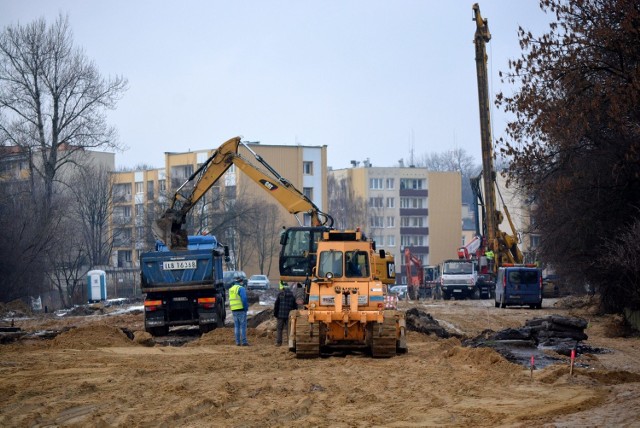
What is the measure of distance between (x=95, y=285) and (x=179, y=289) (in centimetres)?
3483

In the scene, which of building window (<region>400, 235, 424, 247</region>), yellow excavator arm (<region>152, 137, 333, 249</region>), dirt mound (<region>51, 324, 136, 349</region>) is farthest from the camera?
building window (<region>400, 235, 424, 247</region>)

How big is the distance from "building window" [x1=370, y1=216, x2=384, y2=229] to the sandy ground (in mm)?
Result: 96440

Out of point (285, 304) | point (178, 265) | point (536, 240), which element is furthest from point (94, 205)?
point (285, 304)

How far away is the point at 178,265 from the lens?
1123 inches

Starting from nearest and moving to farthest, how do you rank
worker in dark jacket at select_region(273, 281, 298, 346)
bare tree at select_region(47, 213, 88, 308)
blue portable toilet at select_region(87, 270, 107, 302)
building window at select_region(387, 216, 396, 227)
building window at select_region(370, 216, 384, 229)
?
1. worker in dark jacket at select_region(273, 281, 298, 346)
2. bare tree at select_region(47, 213, 88, 308)
3. blue portable toilet at select_region(87, 270, 107, 302)
4. building window at select_region(370, 216, 384, 229)
5. building window at select_region(387, 216, 396, 227)

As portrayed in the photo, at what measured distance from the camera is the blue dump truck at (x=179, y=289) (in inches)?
1119

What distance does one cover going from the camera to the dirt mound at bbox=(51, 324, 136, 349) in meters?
24.6

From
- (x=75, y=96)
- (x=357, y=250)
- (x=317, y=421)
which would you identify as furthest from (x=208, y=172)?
Answer: (x=75, y=96)

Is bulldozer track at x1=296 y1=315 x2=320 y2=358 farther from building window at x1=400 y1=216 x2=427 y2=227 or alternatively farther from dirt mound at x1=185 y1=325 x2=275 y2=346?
building window at x1=400 y1=216 x2=427 y2=227

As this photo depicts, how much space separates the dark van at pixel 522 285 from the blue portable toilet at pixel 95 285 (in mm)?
28586

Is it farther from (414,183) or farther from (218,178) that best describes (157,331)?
(414,183)

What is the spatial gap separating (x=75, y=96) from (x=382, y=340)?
3824 centimetres

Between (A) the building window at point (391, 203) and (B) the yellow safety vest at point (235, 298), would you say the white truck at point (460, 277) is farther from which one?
(A) the building window at point (391, 203)

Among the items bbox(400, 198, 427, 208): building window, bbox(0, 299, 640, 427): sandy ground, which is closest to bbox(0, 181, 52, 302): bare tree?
bbox(0, 299, 640, 427): sandy ground
